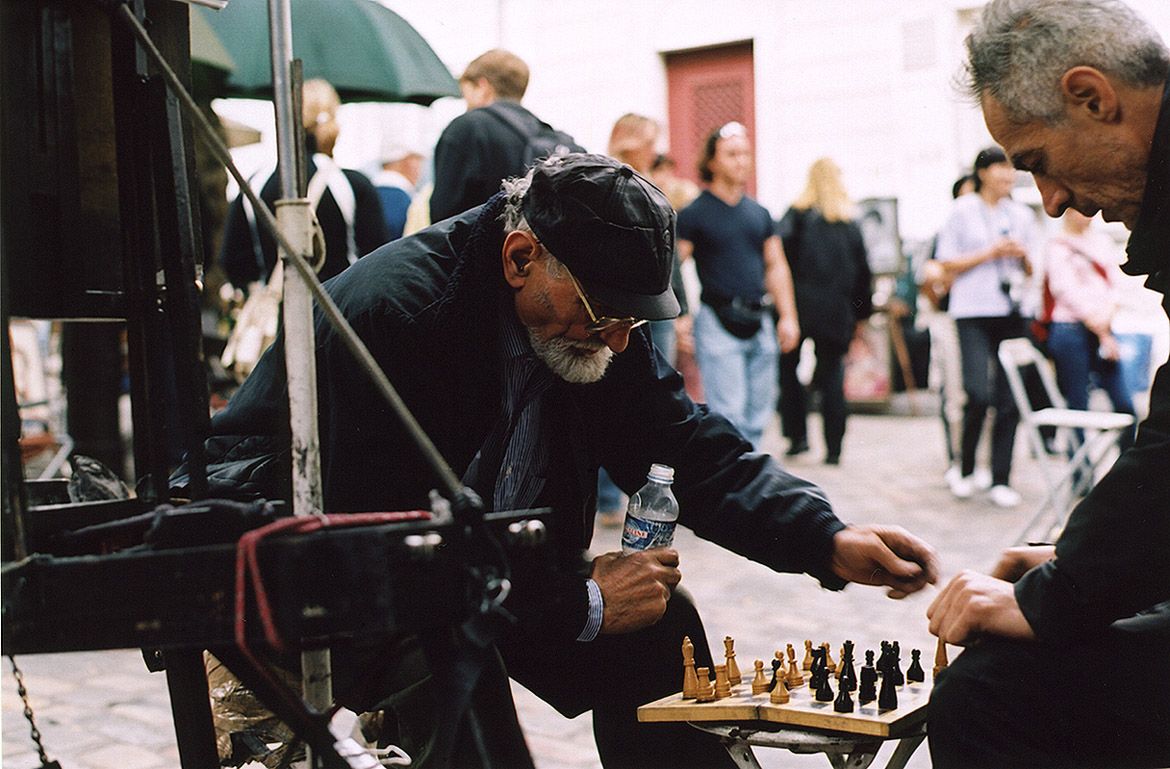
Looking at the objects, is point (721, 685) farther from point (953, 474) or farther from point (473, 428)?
point (953, 474)

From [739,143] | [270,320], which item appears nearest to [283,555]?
[270,320]

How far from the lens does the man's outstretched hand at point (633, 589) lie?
83.3 inches

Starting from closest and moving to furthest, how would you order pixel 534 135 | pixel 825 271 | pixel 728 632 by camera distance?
1. pixel 728 632
2. pixel 534 135
3. pixel 825 271

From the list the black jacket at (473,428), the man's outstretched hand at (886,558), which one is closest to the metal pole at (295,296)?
the black jacket at (473,428)

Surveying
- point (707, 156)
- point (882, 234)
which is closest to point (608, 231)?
point (707, 156)

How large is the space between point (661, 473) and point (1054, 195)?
88 cm

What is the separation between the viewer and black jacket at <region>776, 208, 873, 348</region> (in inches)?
297

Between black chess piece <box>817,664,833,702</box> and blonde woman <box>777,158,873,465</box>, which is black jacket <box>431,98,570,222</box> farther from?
blonde woman <box>777,158,873,465</box>

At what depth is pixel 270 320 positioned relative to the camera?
Result: 444cm

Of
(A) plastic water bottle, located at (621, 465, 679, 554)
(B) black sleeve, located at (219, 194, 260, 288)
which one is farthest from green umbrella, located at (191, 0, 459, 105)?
(A) plastic water bottle, located at (621, 465, 679, 554)

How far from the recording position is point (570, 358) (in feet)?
7.39

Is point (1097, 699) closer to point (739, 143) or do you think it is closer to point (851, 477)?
point (739, 143)

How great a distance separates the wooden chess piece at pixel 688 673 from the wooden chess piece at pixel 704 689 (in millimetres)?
15

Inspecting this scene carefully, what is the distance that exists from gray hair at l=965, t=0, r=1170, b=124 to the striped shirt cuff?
1.09 metres
